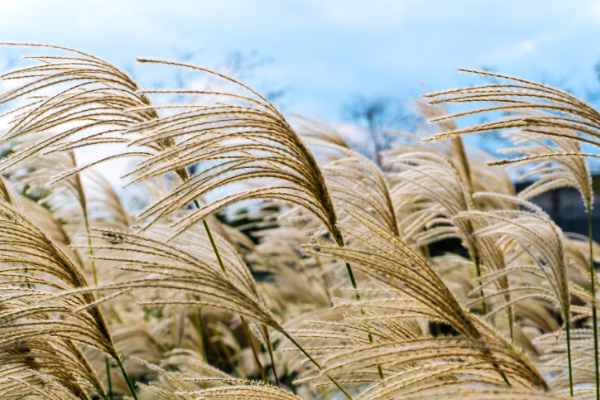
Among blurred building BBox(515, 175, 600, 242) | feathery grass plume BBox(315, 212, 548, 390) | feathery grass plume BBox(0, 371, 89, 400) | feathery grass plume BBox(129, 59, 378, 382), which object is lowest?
feathery grass plume BBox(0, 371, 89, 400)

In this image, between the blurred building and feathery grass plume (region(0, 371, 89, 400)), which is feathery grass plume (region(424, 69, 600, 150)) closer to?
feathery grass plume (region(0, 371, 89, 400))

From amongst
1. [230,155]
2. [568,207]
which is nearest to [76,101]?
[230,155]

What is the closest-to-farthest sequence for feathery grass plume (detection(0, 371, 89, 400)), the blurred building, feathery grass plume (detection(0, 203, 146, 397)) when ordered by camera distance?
feathery grass plume (detection(0, 203, 146, 397)) → feathery grass plume (detection(0, 371, 89, 400)) → the blurred building

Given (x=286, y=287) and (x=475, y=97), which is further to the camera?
(x=286, y=287)

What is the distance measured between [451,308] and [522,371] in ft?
0.48

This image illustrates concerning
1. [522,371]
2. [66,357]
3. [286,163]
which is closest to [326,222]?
[286,163]

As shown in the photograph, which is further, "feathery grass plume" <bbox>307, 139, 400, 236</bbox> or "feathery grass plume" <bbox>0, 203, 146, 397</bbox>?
"feathery grass plume" <bbox>307, 139, 400, 236</bbox>

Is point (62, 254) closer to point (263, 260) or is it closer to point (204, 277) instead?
point (204, 277)

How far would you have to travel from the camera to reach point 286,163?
1051 millimetres

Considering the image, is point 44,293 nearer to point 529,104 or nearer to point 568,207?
point 529,104

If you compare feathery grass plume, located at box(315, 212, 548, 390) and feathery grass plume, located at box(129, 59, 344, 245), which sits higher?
feathery grass plume, located at box(129, 59, 344, 245)

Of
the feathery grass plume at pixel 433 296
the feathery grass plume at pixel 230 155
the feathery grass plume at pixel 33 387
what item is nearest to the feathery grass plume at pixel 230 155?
the feathery grass plume at pixel 230 155

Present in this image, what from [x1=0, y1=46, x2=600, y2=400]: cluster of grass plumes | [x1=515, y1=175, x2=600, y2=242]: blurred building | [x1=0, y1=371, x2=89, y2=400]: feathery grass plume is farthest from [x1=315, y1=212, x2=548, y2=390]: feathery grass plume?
[x1=515, y1=175, x2=600, y2=242]: blurred building

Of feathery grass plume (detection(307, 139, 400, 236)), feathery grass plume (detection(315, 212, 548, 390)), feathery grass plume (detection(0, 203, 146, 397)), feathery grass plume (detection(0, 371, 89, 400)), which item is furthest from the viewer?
feathery grass plume (detection(307, 139, 400, 236))
